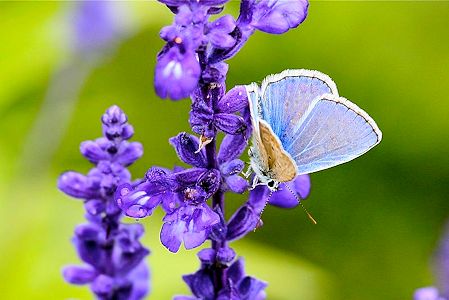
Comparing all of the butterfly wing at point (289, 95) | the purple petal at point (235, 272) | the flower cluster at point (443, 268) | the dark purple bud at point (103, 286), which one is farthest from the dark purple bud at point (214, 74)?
the flower cluster at point (443, 268)

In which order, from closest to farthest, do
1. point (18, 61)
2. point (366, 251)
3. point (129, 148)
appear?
point (129, 148), point (366, 251), point (18, 61)

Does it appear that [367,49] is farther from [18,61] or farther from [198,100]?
[198,100]

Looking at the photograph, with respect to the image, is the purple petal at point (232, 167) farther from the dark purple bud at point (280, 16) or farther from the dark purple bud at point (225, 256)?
the dark purple bud at point (280, 16)

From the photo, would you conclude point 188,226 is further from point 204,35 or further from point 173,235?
point 204,35

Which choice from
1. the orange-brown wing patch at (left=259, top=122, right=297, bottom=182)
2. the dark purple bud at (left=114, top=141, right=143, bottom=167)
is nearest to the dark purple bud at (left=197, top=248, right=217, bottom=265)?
the orange-brown wing patch at (left=259, top=122, right=297, bottom=182)

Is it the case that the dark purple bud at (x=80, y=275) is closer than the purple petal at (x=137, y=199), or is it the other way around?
the purple petal at (x=137, y=199)

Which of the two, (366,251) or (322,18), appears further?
(322,18)

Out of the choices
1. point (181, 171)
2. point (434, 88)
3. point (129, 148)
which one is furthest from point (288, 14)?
point (434, 88)

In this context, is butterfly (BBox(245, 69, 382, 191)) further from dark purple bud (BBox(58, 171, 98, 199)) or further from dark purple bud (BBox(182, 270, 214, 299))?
dark purple bud (BBox(58, 171, 98, 199))
